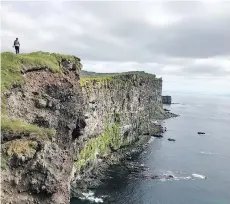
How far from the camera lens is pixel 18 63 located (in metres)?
46.2

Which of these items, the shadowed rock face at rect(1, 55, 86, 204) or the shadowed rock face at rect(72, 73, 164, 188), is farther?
the shadowed rock face at rect(72, 73, 164, 188)

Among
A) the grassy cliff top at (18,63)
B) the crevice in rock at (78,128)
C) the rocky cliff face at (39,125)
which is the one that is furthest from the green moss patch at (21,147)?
the crevice in rock at (78,128)

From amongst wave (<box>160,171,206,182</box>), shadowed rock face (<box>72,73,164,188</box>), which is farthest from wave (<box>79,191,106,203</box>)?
Answer: wave (<box>160,171,206,182</box>)

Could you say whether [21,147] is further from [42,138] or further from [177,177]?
[177,177]

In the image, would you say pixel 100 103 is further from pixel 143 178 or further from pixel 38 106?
pixel 38 106

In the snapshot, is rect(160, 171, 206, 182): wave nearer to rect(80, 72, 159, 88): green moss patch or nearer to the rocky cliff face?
rect(80, 72, 159, 88): green moss patch

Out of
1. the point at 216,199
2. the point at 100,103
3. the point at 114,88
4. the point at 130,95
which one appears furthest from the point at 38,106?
the point at 130,95

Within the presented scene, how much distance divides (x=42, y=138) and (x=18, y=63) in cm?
1488

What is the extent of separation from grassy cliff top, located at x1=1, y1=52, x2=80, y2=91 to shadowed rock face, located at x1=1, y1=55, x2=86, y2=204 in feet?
2.87

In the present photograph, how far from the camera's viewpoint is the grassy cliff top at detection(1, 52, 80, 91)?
1691 inches

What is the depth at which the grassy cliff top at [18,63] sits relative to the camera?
141 feet

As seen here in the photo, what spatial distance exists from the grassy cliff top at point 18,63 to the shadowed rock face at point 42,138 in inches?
34.4

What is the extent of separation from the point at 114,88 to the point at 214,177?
4568cm

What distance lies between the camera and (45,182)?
112 feet
